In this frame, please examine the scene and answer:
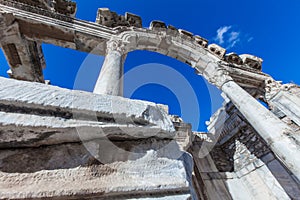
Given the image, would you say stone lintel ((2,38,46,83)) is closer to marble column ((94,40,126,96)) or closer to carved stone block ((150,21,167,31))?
marble column ((94,40,126,96))

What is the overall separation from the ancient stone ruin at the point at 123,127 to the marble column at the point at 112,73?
0.07 ft

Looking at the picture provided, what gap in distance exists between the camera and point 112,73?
2.09 metres

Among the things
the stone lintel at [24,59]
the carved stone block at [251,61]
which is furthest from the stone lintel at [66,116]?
the carved stone block at [251,61]

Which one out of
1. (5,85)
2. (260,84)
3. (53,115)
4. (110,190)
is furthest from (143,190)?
(260,84)

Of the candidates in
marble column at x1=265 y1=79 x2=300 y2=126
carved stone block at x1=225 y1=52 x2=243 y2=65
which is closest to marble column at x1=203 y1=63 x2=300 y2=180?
carved stone block at x1=225 y1=52 x2=243 y2=65

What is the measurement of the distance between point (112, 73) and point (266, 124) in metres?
2.38

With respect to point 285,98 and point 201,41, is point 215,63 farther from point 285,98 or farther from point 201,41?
point 285,98

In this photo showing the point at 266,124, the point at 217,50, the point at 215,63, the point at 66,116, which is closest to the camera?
the point at 66,116

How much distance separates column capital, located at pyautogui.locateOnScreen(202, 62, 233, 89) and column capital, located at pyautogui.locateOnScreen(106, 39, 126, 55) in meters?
2.00

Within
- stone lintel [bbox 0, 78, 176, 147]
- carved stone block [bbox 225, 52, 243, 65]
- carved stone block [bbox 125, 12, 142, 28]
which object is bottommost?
stone lintel [bbox 0, 78, 176, 147]

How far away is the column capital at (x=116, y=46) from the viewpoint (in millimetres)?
2695

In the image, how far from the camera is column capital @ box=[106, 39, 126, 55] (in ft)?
8.84

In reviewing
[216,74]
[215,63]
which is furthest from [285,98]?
[215,63]

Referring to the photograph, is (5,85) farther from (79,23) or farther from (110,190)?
(79,23)
